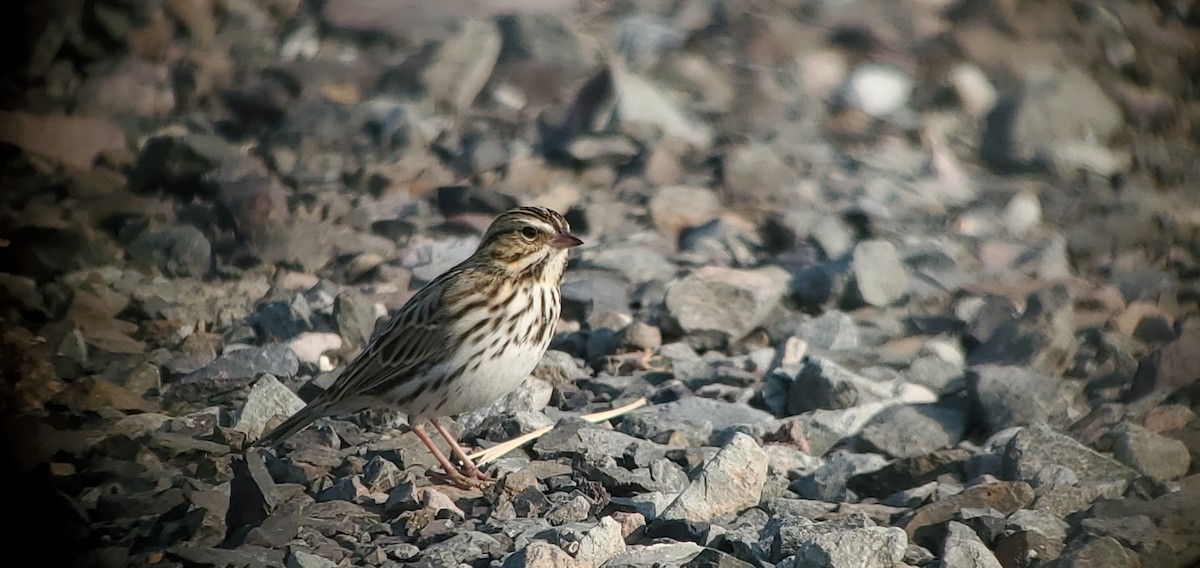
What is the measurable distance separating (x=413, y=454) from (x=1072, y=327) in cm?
398

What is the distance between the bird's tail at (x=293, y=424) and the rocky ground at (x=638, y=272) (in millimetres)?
111

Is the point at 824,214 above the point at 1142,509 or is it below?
below

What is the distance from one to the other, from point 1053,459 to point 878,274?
116 inches

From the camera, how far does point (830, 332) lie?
324 inches

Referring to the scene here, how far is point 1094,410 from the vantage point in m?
7.07

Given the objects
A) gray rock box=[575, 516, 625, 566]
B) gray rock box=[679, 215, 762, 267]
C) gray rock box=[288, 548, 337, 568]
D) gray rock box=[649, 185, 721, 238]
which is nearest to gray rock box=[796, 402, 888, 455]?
gray rock box=[575, 516, 625, 566]

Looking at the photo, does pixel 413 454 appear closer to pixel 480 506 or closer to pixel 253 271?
pixel 480 506

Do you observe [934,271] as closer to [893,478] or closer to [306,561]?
[893,478]

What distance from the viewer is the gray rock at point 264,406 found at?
21.5ft

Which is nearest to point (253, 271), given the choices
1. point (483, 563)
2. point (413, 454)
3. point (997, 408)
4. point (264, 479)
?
point (413, 454)

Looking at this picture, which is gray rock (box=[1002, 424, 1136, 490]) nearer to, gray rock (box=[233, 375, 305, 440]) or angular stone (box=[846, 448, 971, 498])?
angular stone (box=[846, 448, 971, 498])

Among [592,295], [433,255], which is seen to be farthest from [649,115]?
[592,295]

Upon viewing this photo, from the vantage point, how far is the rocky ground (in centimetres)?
581

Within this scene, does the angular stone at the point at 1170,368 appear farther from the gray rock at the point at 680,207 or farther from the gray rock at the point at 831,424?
the gray rock at the point at 680,207
